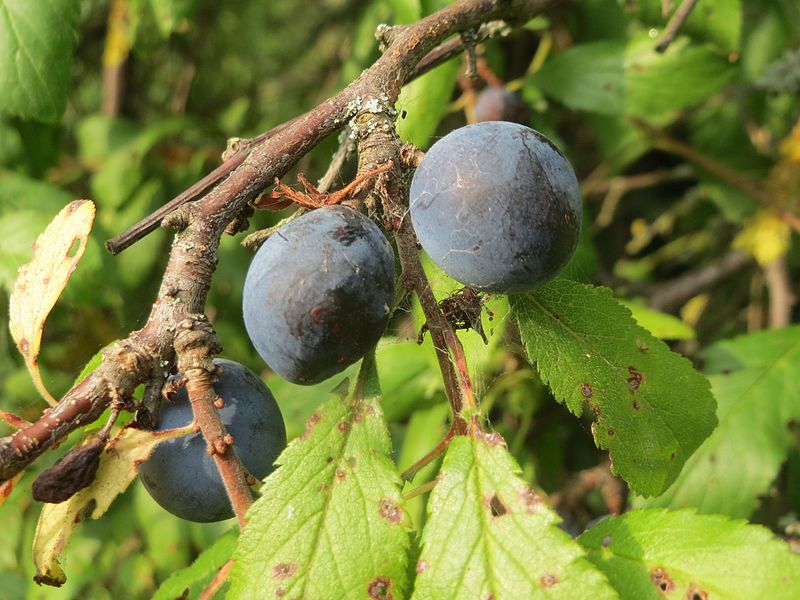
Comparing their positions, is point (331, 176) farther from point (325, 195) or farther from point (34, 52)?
point (34, 52)

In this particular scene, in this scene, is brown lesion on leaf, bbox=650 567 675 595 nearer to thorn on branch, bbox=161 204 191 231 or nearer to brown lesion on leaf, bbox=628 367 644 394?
brown lesion on leaf, bbox=628 367 644 394

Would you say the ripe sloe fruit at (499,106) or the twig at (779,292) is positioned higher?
the ripe sloe fruit at (499,106)

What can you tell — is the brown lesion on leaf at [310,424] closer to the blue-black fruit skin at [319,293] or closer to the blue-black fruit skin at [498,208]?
the blue-black fruit skin at [319,293]

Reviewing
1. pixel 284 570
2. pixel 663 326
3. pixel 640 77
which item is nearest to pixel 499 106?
→ pixel 640 77

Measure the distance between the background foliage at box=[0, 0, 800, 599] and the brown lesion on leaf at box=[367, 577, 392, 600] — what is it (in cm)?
4

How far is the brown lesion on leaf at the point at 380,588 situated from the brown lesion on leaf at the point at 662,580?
13.0 inches

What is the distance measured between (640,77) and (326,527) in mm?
1453

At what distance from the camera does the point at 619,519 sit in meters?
1.05

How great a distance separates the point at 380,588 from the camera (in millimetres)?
882

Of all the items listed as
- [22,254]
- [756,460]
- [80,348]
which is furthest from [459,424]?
[80,348]

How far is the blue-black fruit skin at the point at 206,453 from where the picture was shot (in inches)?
39.3

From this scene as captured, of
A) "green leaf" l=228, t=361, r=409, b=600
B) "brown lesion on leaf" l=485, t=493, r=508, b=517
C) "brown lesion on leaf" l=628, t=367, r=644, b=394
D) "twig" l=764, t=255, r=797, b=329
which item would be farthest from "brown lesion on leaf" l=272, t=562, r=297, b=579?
"twig" l=764, t=255, r=797, b=329

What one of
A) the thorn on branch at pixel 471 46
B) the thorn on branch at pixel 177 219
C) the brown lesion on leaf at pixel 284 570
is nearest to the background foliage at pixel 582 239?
the brown lesion on leaf at pixel 284 570

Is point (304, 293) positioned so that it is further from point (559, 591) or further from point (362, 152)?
point (559, 591)
